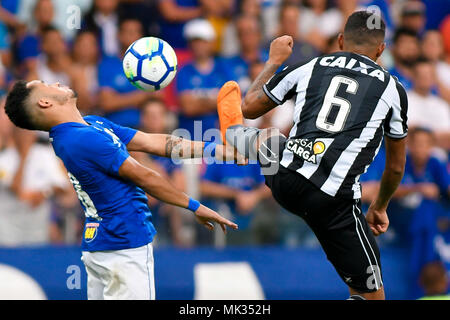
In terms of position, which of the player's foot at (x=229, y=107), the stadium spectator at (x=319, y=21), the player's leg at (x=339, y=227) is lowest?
the player's leg at (x=339, y=227)

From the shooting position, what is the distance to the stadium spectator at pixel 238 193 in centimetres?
930

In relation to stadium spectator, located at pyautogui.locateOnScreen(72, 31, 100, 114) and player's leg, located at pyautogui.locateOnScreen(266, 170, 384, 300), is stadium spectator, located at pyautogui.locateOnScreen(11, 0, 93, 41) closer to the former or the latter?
stadium spectator, located at pyautogui.locateOnScreen(72, 31, 100, 114)

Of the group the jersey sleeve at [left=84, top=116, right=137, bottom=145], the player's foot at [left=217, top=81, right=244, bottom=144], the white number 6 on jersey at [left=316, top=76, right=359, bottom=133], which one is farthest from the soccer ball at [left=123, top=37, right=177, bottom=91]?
the white number 6 on jersey at [left=316, top=76, right=359, bottom=133]

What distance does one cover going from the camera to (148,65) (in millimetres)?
6379

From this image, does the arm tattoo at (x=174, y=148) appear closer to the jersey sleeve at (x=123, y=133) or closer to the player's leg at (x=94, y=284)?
the jersey sleeve at (x=123, y=133)

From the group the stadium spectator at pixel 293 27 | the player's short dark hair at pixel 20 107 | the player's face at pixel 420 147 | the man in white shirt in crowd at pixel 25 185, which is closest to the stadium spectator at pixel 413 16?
the stadium spectator at pixel 293 27

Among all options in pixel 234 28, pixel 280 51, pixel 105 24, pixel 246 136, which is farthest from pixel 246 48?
pixel 246 136

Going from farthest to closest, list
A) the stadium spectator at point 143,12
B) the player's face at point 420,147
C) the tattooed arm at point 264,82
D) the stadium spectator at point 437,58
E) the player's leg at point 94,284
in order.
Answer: the stadium spectator at point 437,58 → the stadium spectator at point 143,12 → the player's face at point 420,147 → the player's leg at point 94,284 → the tattooed arm at point 264,82

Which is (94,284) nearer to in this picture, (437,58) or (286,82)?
(286,82)

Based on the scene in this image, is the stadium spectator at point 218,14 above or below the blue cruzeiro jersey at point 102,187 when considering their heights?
above

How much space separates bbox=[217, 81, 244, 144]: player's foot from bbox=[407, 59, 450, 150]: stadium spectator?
15.1 ft

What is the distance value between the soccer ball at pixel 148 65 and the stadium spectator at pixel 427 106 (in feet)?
15.2

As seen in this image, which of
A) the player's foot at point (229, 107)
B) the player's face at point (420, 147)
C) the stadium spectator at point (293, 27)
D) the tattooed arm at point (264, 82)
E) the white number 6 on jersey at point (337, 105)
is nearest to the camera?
the white number 6 on jersey at point (337, 105)
